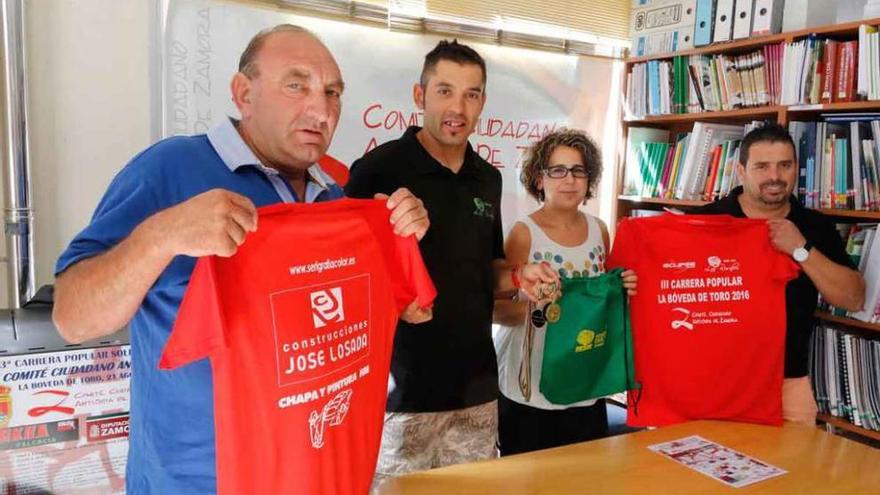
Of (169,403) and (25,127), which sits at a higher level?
(25,127)

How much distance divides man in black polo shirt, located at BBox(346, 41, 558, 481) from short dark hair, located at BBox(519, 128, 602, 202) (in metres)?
0.40

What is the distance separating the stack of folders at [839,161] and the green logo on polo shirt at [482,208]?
177cm

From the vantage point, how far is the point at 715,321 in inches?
80.0

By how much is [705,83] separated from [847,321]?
1471 mm

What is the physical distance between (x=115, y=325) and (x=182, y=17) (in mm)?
2074

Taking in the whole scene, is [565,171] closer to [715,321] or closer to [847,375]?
[715,321]

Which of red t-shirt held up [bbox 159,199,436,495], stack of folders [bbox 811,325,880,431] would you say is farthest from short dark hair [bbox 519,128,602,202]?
stack of folders [bbox 811,325,880,431]

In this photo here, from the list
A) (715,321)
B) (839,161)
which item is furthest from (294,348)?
(839,161)

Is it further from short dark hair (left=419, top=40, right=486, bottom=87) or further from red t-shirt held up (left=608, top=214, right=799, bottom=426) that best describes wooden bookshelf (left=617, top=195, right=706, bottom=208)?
short dark hair (left=419, top=40, right=486, bottom=87)

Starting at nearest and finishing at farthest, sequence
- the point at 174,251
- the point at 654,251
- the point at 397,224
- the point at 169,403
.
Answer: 1. the point at 174,251
2. the point at 169,403
3. the point at 397,224
4. the point at 654,251

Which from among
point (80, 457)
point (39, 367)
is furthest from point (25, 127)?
point (80, 457)

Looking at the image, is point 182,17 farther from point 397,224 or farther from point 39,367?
point 397,224

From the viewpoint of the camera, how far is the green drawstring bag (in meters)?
2.00

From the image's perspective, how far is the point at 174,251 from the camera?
102cm
